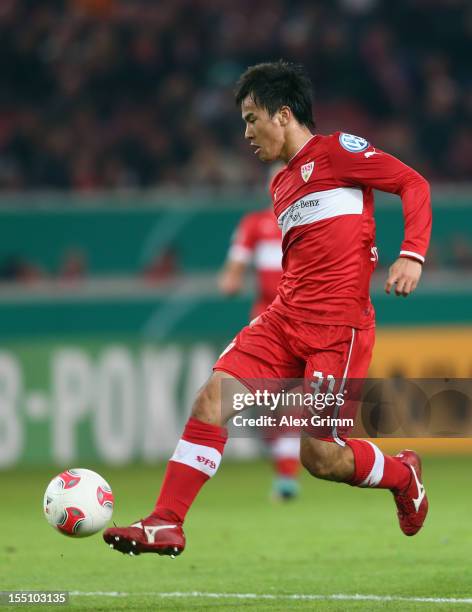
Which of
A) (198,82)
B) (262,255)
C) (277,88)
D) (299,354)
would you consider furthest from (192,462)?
(198,82)

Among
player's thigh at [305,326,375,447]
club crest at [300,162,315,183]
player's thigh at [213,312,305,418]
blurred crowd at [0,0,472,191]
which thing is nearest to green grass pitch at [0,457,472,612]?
player's thigh at [305,326,375,447]

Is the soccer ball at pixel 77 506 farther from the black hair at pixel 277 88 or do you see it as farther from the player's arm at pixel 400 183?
the black hair at pixel 277 88

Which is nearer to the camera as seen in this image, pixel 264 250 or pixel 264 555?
pixel 264 555

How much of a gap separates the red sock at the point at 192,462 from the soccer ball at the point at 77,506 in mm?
262

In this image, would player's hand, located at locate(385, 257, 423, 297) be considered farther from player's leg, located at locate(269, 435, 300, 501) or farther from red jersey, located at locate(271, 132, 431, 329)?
player's leg, located at locate(269, 435, 300, 501)

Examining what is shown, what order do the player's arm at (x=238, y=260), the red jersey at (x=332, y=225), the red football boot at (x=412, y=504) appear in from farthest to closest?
the player's arm at (x=238, y=260) < the red football boot at (x=412, y=504) < the red jersey at (x=332, y=225)

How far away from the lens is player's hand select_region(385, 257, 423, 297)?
16.3ft

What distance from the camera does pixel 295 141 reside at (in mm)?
5551

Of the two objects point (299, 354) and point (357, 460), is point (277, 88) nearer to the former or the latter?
point (299, 354)

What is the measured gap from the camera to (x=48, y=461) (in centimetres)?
1185

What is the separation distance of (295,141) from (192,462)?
142 centimetres

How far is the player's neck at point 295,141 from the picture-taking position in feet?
18.2

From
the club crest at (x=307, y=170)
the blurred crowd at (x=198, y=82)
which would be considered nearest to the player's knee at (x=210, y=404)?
the club crest at (x=307, y=170)

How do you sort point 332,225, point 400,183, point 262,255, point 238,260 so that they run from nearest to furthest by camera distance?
point 400,183 → point 332,225 → point 238,260 → point 262,255
